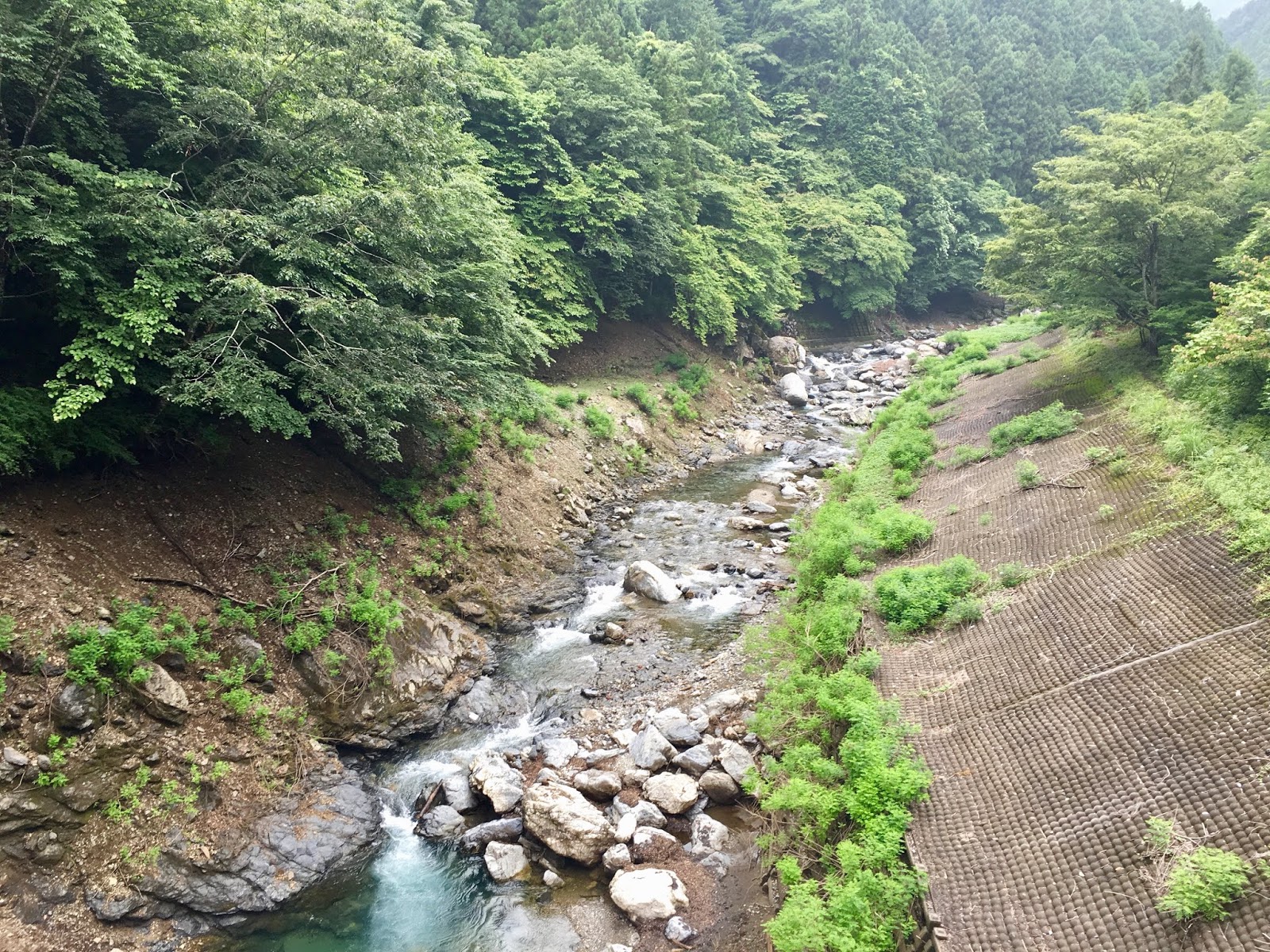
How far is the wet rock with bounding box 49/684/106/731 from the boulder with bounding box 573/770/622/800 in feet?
25.2

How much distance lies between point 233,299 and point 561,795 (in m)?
10.5

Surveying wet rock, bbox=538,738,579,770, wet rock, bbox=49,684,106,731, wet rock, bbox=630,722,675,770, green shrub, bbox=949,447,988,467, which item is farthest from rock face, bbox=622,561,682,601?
wet rock, bbox=49,684,106,731

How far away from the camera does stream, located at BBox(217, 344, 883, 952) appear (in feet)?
32.0

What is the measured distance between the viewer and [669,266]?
3453 centimetres


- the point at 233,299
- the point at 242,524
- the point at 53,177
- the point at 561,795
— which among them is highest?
the point at 53,177

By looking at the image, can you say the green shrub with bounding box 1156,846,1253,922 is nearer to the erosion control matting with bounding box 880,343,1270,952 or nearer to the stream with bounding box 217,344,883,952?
the erosion control matting with bounding box 880,343,1270,952

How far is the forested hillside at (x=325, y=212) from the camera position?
1061cm

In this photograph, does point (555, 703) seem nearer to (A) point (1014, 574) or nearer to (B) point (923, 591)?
(B) point (923, 591)

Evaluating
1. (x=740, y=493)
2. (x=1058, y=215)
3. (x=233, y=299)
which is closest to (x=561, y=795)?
(x=233, y=299)

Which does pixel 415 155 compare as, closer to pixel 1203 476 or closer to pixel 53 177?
pixel 53 177

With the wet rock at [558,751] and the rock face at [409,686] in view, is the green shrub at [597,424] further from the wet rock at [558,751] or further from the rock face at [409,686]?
the wet rock at [558,751]

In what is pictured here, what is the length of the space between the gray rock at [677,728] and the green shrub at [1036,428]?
13.7 metres

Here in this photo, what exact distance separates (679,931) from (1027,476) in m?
14.2

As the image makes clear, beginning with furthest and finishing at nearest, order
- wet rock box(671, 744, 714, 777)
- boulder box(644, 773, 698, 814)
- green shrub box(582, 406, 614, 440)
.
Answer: green shrub box(582, 406, 614, 440) → wet rock box(671, 744, 714, 777) → boulder box(644, 773, 698, 814)
